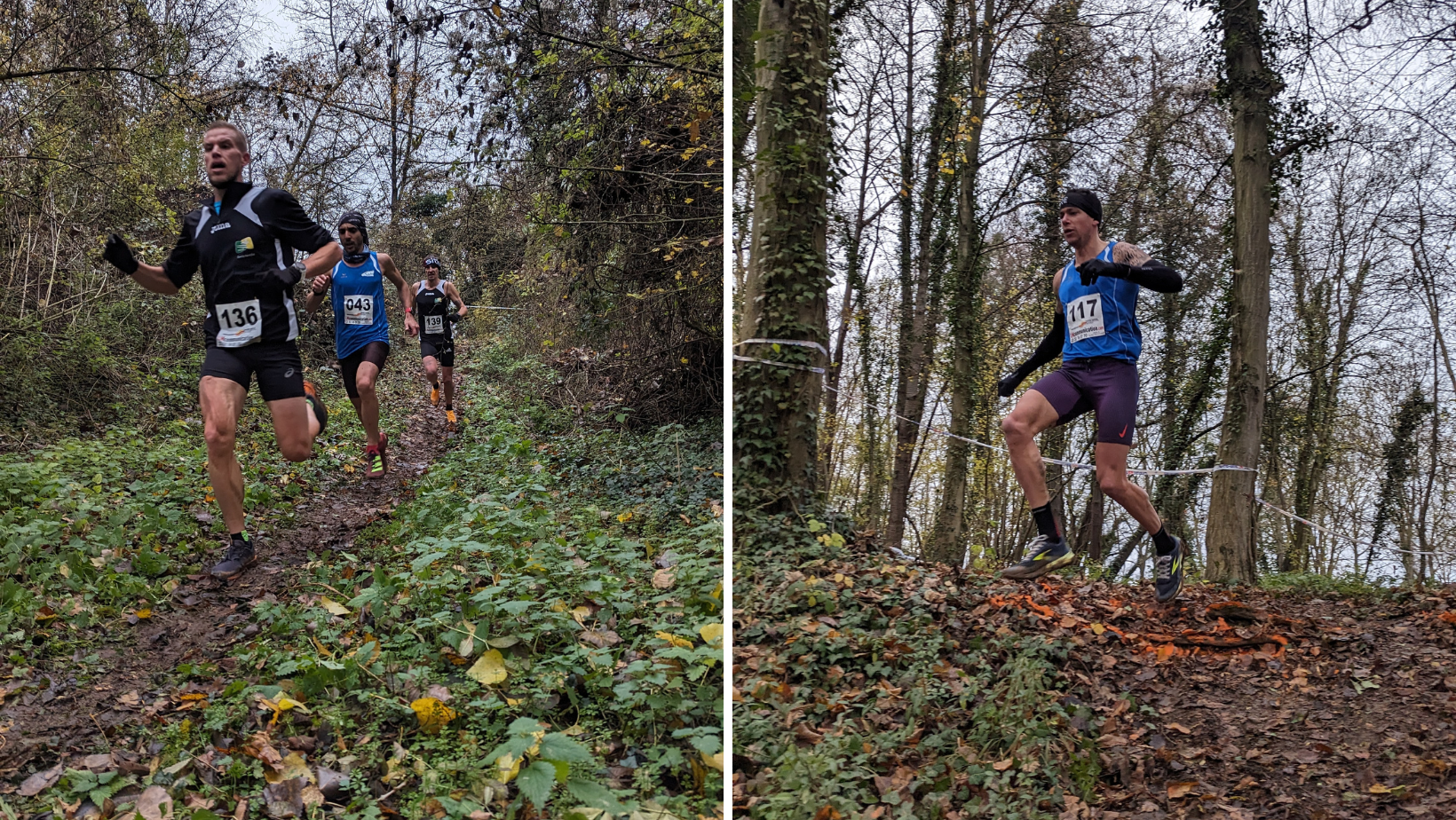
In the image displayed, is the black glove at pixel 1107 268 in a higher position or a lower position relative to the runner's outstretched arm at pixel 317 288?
lower

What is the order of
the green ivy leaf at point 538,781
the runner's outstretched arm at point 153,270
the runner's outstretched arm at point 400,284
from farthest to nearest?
the runner's outstretched arm at point 400,284, the runner's outstretched arm at point 153,270, the green ivy leaf at point 538,781

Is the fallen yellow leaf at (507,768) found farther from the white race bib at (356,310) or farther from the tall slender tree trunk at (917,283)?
the white race bib at (356,310)

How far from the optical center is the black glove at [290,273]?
383cm

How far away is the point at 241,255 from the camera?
3766 mm

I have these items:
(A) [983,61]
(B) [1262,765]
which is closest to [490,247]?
(A) [983,61]

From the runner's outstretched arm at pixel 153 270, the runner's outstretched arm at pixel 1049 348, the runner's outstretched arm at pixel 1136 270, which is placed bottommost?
the runner's outstretched arm at pixel 1049 348

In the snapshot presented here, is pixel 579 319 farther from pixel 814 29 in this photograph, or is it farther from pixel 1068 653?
pixel 1068 653

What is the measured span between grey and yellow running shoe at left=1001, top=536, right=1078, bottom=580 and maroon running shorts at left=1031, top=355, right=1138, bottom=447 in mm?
480

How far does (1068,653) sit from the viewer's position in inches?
100

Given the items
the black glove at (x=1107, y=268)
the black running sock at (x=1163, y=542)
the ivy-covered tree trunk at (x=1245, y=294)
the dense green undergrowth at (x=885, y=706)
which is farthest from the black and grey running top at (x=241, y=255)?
the ivy-covered tree trunk at (x=1245, y=294)

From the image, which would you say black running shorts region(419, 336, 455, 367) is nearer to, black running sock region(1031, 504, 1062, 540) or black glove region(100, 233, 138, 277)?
black glove region(100, 233, 138, 277)

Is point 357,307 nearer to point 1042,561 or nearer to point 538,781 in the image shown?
point 1042,561

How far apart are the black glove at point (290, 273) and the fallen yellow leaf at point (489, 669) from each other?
2.34 m

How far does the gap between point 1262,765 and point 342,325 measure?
6.25m
